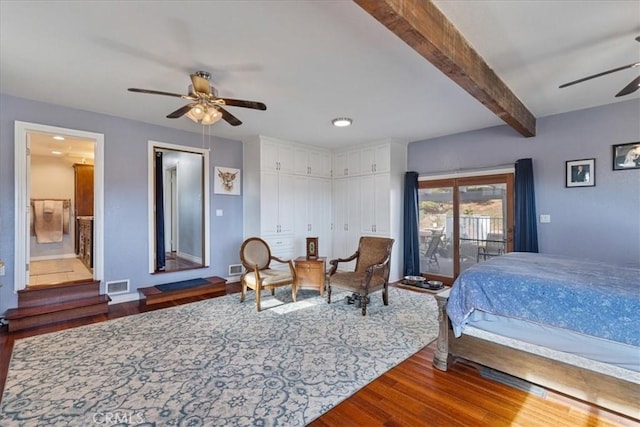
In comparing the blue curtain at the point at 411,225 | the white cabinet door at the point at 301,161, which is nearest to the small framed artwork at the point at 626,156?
the blue curtain at the point at 411,225

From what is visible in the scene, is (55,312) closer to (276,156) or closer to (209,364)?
(209,364)

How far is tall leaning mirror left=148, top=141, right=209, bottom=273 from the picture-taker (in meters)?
4.60

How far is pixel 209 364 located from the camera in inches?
98.0

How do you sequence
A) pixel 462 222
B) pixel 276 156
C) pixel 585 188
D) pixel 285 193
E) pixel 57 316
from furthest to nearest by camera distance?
pixel 285 193
pixel 276 156
pixel 462 222
pixel 585 188
pixel 57 316

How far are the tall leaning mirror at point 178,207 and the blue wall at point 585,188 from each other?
4.86 metres

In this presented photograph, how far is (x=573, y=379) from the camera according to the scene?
1944 millimetres

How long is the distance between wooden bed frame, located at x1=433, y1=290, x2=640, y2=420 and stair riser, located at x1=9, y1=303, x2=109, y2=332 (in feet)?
13.0

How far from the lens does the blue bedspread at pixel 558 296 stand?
1796 mm

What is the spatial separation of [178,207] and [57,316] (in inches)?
161

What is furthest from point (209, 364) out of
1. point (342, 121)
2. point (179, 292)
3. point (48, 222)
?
point (48, 222)

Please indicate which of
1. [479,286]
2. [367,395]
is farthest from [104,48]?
[479,286]

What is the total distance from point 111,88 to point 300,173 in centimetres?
321

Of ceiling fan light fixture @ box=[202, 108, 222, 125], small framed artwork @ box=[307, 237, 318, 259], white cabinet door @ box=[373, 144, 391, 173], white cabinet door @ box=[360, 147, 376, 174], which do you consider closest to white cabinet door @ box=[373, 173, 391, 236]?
white cabinet door @ box=[373, 144, 391, 173]

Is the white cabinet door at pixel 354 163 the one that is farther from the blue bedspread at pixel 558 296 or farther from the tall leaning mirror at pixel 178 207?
the blue bedspread at pixel 558 296
